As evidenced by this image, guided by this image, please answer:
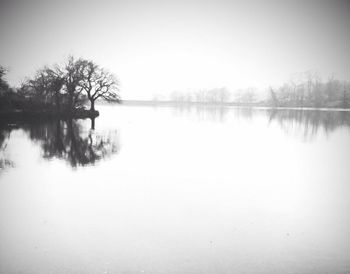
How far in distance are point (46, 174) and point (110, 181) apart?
11.4ft

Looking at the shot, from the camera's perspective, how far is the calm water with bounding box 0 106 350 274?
5766 millimetres

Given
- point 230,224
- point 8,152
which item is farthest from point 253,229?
point 8,152

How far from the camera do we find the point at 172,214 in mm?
8234

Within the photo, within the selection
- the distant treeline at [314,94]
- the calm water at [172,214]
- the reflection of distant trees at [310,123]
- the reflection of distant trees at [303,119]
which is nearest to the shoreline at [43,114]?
the reflection of distant trees at [303,119]

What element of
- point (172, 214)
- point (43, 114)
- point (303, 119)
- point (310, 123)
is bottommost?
point (172, 214)

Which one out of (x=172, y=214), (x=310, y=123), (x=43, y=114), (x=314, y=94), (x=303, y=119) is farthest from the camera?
(x=314, y=94)

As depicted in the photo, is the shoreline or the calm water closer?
the calm water

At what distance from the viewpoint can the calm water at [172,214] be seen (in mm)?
5766

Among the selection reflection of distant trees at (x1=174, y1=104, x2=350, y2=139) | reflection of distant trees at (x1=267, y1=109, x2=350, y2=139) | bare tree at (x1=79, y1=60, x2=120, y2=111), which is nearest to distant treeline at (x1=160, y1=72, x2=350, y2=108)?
reflection of distant trees at (x1=174, y1=104, x2=350, y2=139)

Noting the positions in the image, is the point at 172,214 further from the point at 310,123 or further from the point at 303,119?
the point at 303,119

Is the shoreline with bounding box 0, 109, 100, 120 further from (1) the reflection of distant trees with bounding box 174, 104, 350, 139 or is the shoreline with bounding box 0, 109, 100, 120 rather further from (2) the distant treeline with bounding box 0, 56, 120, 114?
(1) the reflection of distant trees with bounding box 174, 104, 350, 139

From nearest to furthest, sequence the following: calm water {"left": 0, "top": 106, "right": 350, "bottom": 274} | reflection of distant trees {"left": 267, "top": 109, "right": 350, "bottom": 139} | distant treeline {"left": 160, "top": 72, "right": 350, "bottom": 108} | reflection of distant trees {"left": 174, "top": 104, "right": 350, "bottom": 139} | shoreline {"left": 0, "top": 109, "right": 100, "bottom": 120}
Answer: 1. calm water {"left": 0, "top": 106, "right": 350, "bottom": 274}
2. reflection of distant trees {"left": 267, "top": 109, "right": 350, "bottom": 139}
3. reflection of distant trees {"left": 174, "top": 104, "right": 350, "bottom": 139}
4. shoreline {"left": 0, "top": 109, "right": 100, "bottom": 120}
5. distant treeline {"left": 160, "top": 72, "right": 350, "bottom": 108}

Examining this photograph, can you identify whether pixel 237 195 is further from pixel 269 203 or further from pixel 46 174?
pixel 46 174

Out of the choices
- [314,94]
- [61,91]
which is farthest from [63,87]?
[314,94]
